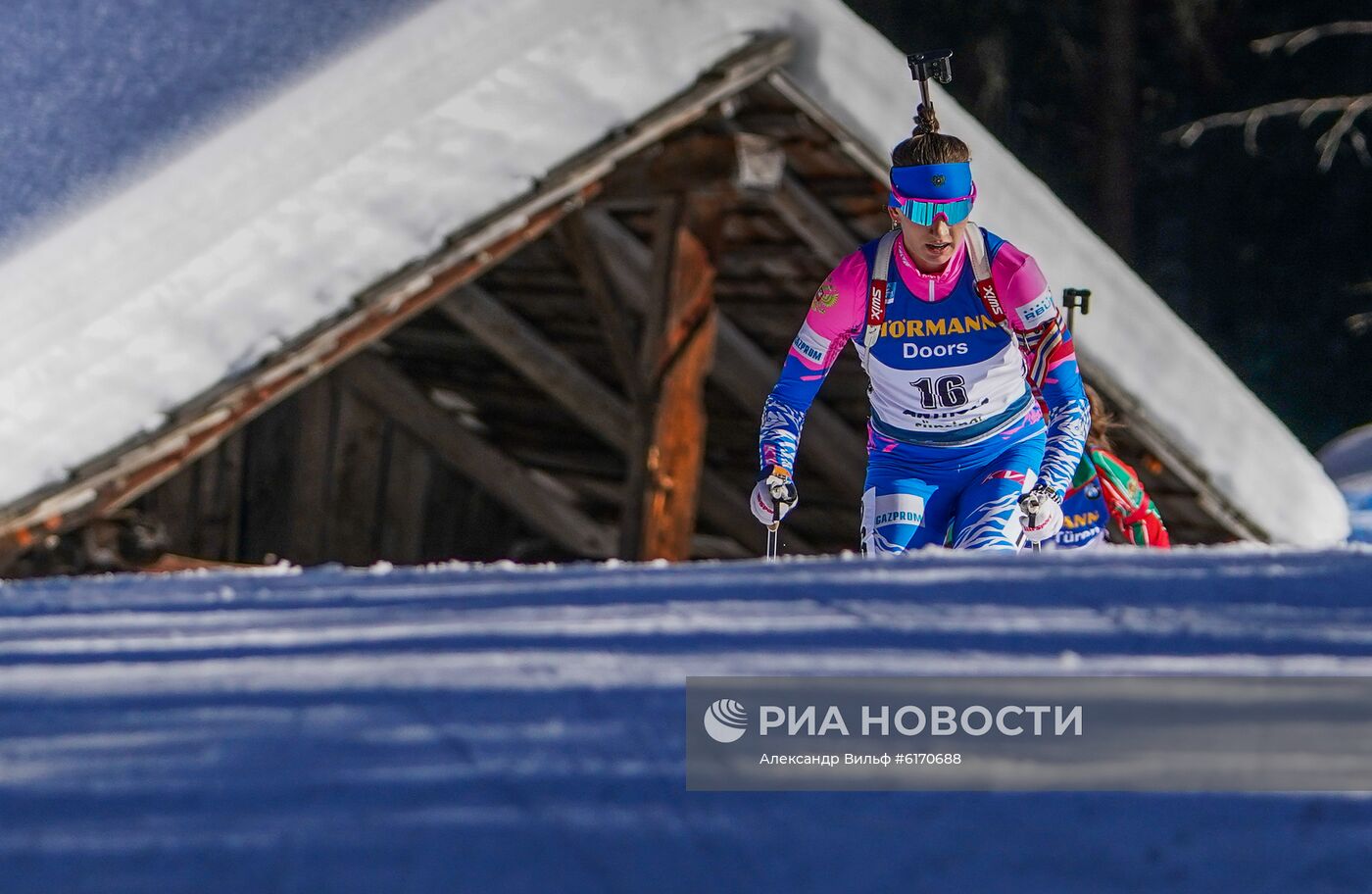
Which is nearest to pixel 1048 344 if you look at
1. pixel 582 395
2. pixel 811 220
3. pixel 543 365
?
pixel 811 220

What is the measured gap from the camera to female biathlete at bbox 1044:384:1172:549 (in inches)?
146

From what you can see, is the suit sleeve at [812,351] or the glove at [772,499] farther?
the suit sleeve at [812,351]

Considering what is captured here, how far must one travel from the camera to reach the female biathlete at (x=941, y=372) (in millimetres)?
2863

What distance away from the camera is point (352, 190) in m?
3.49

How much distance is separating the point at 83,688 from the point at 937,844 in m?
0.87

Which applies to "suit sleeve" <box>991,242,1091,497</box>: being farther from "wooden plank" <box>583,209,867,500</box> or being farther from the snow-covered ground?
"wooden plank" <box>583,209,867,500</box>

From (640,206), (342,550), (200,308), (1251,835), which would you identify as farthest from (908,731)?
(342,550)

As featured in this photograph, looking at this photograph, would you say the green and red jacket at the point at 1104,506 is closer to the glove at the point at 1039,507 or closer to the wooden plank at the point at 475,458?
the glove at the point at 1039,507

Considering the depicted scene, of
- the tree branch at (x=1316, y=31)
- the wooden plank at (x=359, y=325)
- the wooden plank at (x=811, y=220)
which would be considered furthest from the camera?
the tree branch at (x=1316, y=31)

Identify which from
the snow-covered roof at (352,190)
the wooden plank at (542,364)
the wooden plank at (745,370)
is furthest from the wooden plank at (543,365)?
the snow-covered roof at (352,190)

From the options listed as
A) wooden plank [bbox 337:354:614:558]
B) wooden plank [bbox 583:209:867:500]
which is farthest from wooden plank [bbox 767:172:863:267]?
wooden plank [bbox 337:354:614:558]

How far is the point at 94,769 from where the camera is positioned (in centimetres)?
113

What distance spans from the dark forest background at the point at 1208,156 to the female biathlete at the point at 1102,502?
11690mm

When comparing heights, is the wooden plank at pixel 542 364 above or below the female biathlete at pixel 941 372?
above
